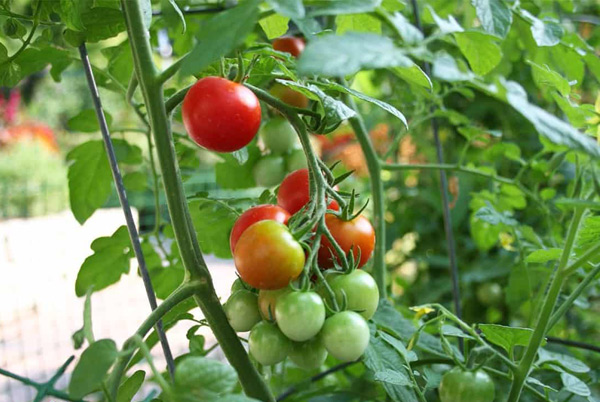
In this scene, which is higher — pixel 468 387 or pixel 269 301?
pixel 269 301

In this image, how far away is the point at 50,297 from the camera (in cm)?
347

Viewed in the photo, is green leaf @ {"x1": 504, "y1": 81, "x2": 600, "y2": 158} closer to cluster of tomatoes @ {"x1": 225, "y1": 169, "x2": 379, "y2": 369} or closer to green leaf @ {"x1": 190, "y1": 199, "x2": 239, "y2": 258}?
cluster of tomatoes @ {"x1": 225, "y1": 169, "x2": 379, "y2": 369}

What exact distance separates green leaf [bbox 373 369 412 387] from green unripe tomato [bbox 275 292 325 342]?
4.0 inches

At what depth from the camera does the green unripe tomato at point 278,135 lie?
2.39ft

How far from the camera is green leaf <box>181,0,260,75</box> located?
33cm

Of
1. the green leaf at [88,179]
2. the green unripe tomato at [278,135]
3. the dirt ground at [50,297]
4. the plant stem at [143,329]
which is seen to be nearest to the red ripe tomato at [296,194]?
the plant stem at [143,329]

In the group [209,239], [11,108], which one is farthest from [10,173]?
[209,239]

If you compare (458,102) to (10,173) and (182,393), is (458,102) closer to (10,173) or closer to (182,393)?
(182,393)

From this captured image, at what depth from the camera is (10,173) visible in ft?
16.3

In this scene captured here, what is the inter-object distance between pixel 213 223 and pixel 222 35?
0.39 metres

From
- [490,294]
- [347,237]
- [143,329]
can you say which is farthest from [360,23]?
[490,294]

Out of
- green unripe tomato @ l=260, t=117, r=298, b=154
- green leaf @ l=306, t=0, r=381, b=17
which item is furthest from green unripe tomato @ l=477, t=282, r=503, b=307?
green leaf @ l=306, t=0, r=381, b=17

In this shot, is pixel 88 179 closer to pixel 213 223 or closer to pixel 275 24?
pixel 213 223

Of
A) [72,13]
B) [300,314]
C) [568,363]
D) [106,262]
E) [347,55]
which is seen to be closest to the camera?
[347,55]
